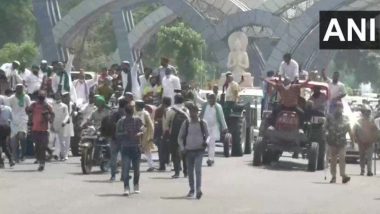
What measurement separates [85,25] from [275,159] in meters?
45.9

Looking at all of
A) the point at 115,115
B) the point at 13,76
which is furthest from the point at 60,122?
the point at 115,115

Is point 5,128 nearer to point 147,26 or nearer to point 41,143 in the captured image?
point 41,143

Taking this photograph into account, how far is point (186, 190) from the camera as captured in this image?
2122cm

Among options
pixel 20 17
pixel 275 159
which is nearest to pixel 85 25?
pixel 20 17

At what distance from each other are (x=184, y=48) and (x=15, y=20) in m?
14.7

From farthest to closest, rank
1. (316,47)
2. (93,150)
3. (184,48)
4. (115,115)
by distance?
(184,48)
(316,47)
(93,150)
(115,115)

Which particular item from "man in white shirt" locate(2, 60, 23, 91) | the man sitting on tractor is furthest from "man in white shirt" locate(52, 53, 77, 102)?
the man sitting on tractor

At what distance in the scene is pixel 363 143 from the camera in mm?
26578

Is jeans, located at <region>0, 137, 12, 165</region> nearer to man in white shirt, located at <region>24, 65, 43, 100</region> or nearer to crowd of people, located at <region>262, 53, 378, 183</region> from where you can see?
man in white shirt, located at <region>24, 65, 43, 100</region>

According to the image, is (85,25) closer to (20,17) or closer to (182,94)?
(20,17)

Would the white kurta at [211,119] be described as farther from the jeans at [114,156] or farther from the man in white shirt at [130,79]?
the jeans at [114,156]

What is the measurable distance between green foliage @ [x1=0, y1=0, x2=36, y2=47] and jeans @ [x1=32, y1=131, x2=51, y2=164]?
197 feet

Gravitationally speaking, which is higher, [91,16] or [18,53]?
[91,16]

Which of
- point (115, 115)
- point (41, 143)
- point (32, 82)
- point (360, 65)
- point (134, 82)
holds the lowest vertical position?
point (41, 143)
